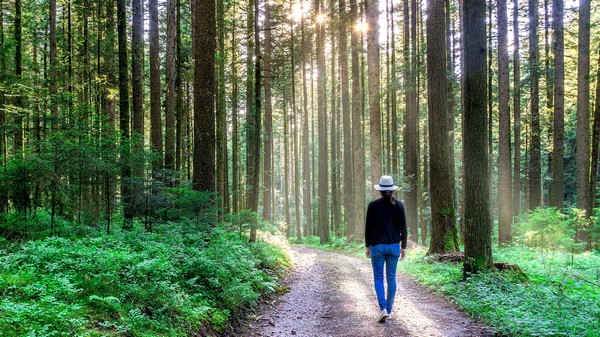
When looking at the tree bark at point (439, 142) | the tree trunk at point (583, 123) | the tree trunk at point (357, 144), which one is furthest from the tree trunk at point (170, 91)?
the tree trunk at point (583, 123)

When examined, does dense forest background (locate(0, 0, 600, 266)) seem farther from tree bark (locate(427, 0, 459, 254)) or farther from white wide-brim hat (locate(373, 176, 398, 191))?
white wide-brim hat (locate(373, 176, 398, 191))

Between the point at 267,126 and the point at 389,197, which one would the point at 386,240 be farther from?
the point at 267,126

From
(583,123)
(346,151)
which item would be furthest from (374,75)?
(583,123)

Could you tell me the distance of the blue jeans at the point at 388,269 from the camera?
5.73 metres

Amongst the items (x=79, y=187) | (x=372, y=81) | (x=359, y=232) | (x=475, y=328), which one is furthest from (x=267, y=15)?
(x=475, y=328)

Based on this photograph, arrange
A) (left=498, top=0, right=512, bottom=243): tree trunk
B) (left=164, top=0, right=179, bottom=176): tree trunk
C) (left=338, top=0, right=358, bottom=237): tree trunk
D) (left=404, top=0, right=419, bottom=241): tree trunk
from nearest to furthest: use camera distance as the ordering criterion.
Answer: (left=164, top=0, right=179, bottom=176): tree trunk < (left=498, top=0, right=512, bottom=243): tree trunk < (left=404, top=0, right=419, bottom=241): tree trunk < (left=338, top=0, right=358, bottom=237): tree trunk

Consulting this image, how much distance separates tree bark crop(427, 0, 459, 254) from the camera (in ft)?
35.5

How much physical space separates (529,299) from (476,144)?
3269mm

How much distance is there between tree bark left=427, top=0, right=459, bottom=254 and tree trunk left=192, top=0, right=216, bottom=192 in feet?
21.8

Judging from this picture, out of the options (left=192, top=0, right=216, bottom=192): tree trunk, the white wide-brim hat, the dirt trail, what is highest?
(left=192, top=0, right=216, bottom=192): tree trunk

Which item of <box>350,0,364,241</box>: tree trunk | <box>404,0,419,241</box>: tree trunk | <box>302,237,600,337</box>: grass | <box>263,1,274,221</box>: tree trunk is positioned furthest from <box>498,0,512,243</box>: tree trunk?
<box>263,1,274,221</box>: tree trunk

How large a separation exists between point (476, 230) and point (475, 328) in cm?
272

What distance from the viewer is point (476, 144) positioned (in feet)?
24.8

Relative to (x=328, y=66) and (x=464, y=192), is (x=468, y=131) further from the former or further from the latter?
(x=328, y=66)
